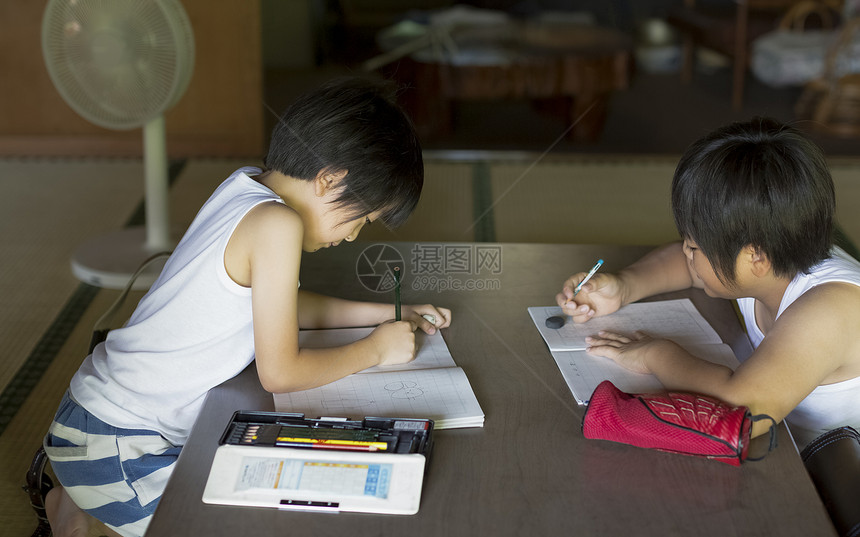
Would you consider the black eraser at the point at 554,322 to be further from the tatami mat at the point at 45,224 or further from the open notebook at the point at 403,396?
the tatami mat at the point at 45,224

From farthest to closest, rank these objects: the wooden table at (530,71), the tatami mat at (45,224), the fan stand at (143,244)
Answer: the wooden table at (530,71) < the fan stand at (143,244) < the tatami mat at (45,224)

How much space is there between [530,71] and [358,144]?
91.2 inches

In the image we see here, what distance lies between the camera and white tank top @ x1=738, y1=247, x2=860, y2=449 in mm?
1090

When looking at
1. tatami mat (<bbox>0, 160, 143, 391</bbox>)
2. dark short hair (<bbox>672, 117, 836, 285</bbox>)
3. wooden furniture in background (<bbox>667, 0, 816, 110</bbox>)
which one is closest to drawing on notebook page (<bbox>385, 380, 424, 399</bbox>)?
dark short hair (<bbox>672, 117, 836, 285</bbox>)

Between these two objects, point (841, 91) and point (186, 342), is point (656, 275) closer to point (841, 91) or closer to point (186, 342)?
point (186, 342)

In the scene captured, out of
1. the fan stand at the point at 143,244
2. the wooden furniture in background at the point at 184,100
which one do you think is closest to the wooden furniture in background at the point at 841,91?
the wooden furniture in background at the point at 184,100

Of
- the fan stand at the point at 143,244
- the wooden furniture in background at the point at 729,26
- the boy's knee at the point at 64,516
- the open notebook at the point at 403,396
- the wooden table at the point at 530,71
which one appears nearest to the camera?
the open notebook at the point at 403,396

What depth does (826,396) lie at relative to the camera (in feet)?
3.71

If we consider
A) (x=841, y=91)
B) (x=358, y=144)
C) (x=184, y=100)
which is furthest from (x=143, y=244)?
(x=841, y=91)

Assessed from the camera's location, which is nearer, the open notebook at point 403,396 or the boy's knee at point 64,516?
the open notebook at point 403,396

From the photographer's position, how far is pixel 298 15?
3.16 m

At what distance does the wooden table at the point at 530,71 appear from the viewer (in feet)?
10.6

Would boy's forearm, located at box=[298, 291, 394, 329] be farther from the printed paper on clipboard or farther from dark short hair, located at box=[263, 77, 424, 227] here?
the printed paper on clipboard

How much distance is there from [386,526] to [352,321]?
0.47m
